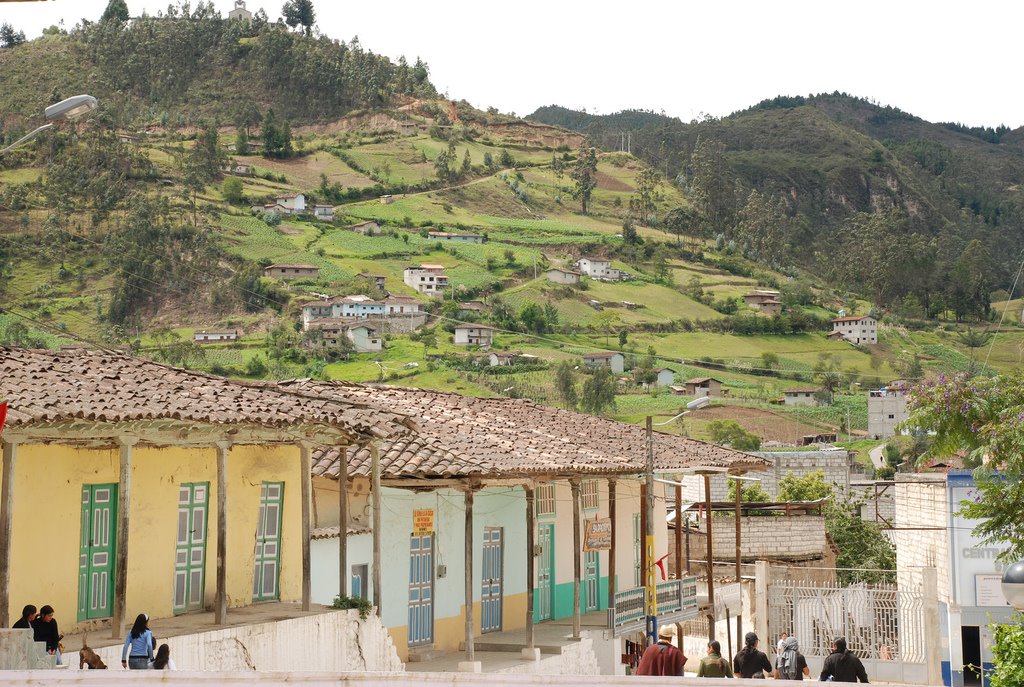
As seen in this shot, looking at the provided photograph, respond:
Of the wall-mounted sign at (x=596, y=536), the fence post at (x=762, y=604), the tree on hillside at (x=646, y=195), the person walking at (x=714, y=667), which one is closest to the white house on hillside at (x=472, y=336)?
the tree on hillside at (x=646, y=195)

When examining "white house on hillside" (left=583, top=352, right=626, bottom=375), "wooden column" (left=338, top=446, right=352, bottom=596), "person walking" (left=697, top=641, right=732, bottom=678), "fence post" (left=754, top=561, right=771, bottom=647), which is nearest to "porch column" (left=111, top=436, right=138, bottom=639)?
"wooden column" (left=338, top=446, right=352, bottom=596)

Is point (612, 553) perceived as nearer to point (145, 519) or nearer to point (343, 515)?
point (343, 515)

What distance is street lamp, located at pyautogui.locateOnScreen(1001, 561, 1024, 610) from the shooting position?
29.1 feet

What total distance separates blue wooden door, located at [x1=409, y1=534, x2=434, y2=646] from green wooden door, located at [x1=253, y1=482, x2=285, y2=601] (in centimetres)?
251

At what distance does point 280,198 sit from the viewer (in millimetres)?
130625

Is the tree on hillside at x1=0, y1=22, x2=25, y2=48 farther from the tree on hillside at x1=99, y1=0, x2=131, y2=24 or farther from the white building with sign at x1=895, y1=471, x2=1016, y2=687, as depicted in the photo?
the white building with sign at x1=895, y1=471, x2=1016, y2=687

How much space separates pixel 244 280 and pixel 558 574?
9254 cm

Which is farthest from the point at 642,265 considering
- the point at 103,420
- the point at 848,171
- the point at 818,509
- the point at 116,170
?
the point at 103,420

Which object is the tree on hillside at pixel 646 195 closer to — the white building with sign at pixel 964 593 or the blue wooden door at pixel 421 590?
the white building with sign at pixel 964 593

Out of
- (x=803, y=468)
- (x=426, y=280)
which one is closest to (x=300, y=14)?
(x=426, y=280)

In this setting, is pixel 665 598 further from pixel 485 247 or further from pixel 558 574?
pixel 485 247

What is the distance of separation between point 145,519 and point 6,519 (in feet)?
8.56

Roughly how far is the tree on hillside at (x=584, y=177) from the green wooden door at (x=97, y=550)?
136300 mm

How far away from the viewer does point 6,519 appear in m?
10.5
